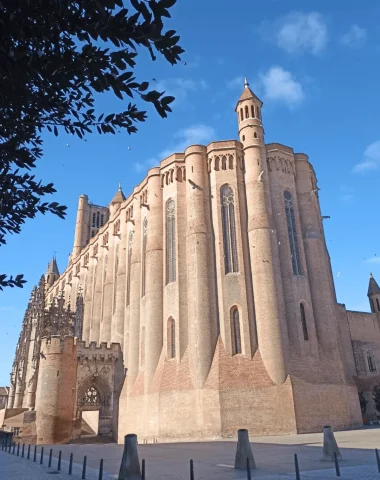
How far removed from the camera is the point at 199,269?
27891mm

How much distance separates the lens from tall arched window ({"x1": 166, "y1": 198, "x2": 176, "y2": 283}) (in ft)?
98.9

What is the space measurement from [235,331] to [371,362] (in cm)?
1804

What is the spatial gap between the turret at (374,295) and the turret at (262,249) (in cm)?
2066

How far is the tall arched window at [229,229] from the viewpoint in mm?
28484

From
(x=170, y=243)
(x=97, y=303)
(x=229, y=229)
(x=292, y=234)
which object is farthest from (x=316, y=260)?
(x=97, y=303)

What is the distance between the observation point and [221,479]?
924cm

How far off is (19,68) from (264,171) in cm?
2790

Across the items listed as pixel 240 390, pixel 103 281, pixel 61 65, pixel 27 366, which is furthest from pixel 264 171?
pixel 27 366

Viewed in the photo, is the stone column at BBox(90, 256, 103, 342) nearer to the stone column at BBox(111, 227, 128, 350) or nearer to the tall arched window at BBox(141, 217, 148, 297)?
the stone column at BBox(111, 227, 128, 350)

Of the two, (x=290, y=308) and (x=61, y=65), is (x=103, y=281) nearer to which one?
(x=290, y=308)

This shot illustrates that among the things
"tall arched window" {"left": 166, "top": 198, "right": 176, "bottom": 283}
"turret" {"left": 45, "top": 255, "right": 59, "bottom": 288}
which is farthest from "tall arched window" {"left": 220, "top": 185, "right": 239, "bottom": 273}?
"turret" {"left": 45, "top": 255, "right": 59, "bottom": 288}

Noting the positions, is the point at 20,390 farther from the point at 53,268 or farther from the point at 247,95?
the point at 247,95

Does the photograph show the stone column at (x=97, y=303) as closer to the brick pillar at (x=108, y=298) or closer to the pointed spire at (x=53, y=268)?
Answer: the brick pillar at (x=108, y=298)

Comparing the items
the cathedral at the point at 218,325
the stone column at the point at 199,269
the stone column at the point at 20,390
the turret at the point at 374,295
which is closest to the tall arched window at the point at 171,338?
the cathedral at the point at 218,325
